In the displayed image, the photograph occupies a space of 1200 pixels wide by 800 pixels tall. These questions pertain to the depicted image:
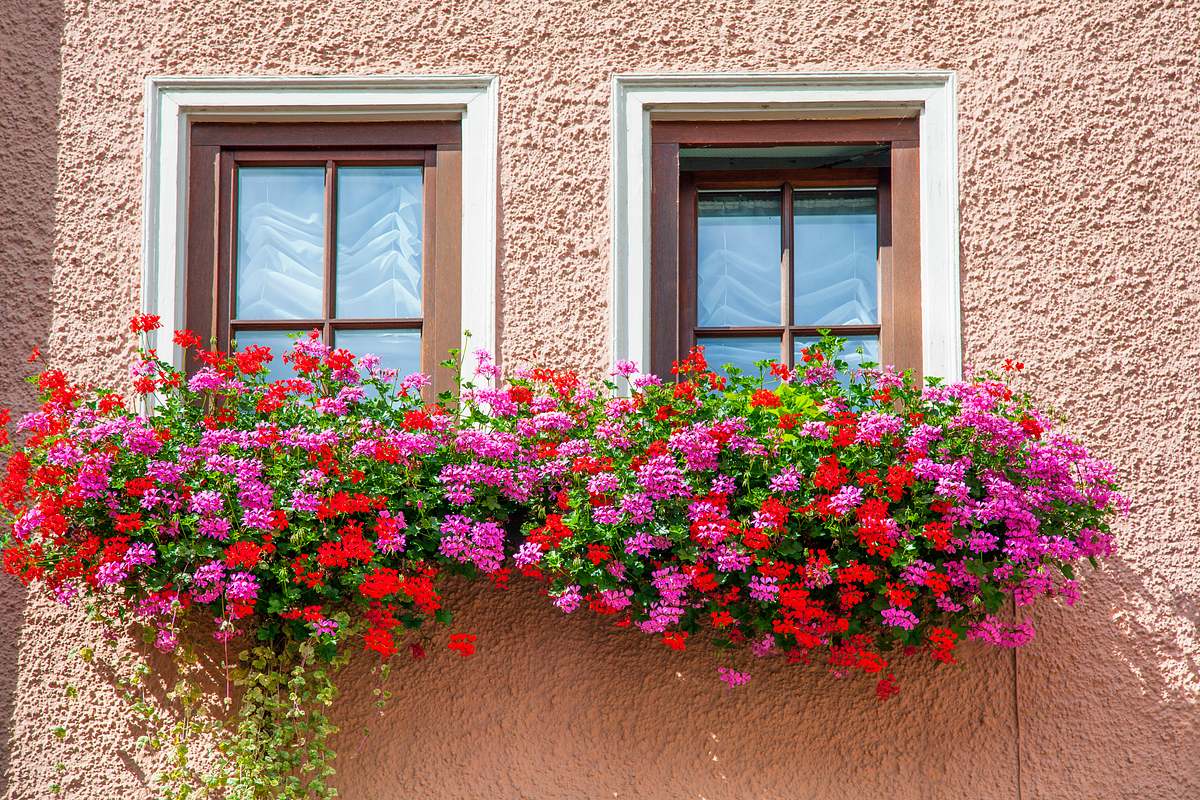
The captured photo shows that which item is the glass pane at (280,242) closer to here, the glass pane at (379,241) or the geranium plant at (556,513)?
the glass pane at (379,241)

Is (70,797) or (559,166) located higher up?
(559,166)

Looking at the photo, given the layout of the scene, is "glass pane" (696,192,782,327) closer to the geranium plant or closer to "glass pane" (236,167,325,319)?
the geranium plant

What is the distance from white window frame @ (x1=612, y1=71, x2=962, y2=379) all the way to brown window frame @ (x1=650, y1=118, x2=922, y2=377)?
0.04 m

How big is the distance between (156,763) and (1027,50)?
→ 3.68m

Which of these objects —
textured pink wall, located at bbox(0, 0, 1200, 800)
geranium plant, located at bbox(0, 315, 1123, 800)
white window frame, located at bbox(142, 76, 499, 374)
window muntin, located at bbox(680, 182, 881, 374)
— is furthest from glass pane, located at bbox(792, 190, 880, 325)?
white window frame, located at bbox(142, 76, 499, 374)

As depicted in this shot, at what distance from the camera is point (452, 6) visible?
4.99m

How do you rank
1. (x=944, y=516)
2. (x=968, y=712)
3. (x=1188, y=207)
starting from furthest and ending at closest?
1. (x=1188, y=207)
2. (x=968, y=712)
3. (x=944, y=516)

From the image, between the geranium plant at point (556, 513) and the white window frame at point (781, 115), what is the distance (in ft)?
1.88

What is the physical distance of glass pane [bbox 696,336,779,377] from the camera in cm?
501

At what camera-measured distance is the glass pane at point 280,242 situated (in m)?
5.02

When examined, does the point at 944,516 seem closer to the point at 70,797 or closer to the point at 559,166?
the point at 559,166

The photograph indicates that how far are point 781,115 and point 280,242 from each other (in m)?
1.80

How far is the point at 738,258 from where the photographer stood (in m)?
5.11

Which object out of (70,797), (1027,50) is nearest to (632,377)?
(1027,50)
